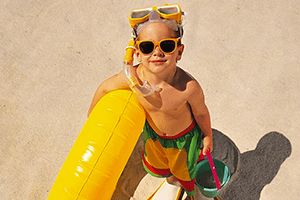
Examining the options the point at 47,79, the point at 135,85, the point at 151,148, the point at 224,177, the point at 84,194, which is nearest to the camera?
the point at 84,194

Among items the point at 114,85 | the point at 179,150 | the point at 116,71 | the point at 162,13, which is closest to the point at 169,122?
the point at 179,150

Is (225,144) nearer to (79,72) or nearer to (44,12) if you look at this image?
(79,72)

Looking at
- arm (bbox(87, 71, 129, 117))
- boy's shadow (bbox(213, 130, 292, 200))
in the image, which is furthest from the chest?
boy's shadow (bbox(213, 130, 292, 200))

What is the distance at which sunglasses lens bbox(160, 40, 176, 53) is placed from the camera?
1.44m

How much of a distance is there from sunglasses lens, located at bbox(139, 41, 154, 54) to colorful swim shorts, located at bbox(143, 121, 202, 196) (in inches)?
21.7

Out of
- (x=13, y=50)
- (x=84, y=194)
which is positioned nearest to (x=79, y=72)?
(x=13, y=50)

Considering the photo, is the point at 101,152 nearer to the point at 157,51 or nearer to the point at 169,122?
the point at 169,122

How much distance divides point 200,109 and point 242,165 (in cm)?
105

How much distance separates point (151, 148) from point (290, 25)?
2.14m

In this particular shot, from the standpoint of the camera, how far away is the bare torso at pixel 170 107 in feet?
5.27

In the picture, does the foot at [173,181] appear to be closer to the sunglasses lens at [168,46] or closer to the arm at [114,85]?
the arm at [114,85]

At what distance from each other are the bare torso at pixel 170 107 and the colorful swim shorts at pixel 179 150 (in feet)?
0.24

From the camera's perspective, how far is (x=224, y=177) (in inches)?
83.4

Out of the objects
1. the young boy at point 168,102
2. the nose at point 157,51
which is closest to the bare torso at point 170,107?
the young boy at point 168,102
